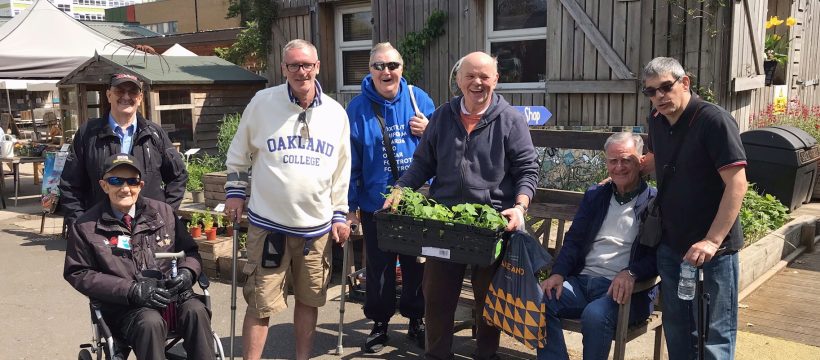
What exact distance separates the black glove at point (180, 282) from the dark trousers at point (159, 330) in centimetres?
10

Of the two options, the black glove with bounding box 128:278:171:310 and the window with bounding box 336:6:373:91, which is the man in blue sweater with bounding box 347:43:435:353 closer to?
the black glove with bounding box 128:278:171:310

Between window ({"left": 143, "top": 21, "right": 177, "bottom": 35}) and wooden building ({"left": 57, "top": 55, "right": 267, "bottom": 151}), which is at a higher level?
window ({"left": 143, "top": 21, "right": 177, "bottom": 35})

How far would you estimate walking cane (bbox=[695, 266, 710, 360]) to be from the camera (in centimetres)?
337

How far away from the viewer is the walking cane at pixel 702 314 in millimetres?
3365

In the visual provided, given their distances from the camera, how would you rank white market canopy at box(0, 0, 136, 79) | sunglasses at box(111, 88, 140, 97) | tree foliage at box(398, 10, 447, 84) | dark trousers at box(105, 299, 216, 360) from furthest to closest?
white market canopy at box(0, 0, 136, 79) → tree foliage at box(398, 10, 447, 84) → sunglasses at box(111, 88, 140, 97) → dark trousers at box(105, 299, 216, 360)

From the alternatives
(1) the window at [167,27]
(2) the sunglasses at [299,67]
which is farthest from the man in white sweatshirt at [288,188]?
(1) the window at [167,27]

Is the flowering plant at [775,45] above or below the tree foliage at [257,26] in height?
below

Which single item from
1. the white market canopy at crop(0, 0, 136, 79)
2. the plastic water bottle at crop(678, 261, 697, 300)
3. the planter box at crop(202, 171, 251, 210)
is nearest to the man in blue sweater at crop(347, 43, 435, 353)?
the plastic water bottle at crop(678, 261, 697, 300)

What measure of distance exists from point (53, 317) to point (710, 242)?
495 centimetres

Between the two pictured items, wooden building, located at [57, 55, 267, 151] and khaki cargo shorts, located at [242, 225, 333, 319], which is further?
wooden building, located at [57, 55, 267, 151]

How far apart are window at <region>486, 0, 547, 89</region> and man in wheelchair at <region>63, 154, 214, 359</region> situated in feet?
19.8

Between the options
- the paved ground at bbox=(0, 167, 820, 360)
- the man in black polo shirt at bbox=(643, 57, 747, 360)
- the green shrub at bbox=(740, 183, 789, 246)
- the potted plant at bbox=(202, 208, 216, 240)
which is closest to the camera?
the man in black polo shirt at bbox=(643, 57, 747, 360)

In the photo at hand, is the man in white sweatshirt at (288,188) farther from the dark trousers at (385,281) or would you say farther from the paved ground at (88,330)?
the paved ground at (88,330)

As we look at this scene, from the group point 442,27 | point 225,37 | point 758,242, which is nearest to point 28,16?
point 225,37
